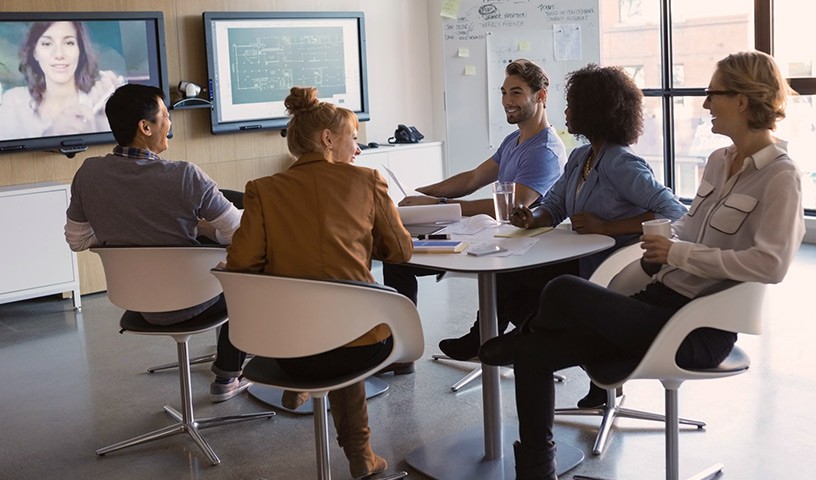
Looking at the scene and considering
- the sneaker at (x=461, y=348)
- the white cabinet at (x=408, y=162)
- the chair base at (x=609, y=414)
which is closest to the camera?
the chair base at (x=609, y=414)

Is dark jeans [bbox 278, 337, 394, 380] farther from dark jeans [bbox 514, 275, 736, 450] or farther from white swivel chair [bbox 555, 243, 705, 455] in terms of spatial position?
white swivel chair [bbox 555, 243, 705, 455]

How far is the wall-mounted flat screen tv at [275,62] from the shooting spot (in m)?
6.34

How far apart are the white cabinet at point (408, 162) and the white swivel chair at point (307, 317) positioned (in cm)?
414

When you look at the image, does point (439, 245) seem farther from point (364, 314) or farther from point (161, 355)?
point (161, 355)

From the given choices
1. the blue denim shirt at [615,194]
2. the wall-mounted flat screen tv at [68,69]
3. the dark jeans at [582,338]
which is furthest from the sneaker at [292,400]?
the wall-mounted flat screen tv at [68,69]

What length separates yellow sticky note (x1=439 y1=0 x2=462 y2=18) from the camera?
6918mm

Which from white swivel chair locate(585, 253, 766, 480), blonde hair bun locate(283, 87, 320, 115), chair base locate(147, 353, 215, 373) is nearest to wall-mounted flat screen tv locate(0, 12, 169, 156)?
chair base locate(147, 353, 215, 373)

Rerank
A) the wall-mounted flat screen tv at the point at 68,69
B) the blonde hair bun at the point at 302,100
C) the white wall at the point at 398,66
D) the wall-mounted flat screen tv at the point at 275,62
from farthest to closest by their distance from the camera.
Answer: the white wall at the point at 398,66 → the wall-mounted flat screen tv at the point at 275,62 → the wall-mounted flat screen tv at the point at 68,69 → the blonde hair bun at the point at 302,100

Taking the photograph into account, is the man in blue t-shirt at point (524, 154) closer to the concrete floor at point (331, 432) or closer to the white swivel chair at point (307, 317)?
the concrete floor at point (331, 432)

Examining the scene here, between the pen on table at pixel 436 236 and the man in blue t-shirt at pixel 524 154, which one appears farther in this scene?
the man in blue t-shirt at pixel 524 154

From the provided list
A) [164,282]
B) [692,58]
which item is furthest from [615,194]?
[692,58]

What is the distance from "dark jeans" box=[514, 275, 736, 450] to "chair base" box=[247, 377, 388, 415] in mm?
1310

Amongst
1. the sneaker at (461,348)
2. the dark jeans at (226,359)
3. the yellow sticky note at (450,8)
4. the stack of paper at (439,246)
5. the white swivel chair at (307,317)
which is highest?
the yellow sticky note at (450,8)

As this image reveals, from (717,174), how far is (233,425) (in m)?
1.96
